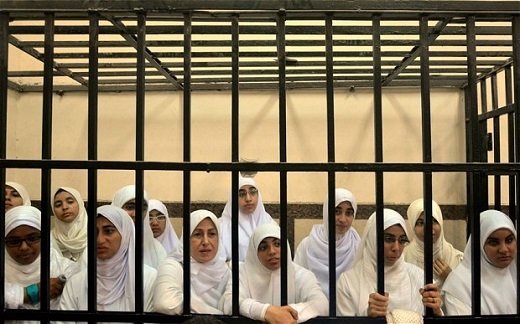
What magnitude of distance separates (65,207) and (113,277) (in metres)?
1.06

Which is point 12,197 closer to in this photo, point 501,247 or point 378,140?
point 378,140

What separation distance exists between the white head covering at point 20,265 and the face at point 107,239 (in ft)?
0.73

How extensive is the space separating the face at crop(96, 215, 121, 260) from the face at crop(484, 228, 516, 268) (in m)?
1.37

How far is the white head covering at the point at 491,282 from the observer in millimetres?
1582

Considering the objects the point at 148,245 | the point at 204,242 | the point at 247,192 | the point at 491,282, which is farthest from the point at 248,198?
the point at 491,282

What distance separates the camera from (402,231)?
171cm

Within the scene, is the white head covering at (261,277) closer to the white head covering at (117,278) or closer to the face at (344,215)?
the white head covering at (117,278)

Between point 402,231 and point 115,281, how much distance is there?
→ 1080mm

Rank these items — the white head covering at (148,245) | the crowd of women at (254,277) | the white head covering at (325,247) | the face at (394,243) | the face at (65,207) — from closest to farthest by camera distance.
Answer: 1. the crowd of women at (254,277)
2. the face at (394,243)
3. the white head covering at (148,245)
4. the white head covering at (325,247)
5. the face at (65,207)

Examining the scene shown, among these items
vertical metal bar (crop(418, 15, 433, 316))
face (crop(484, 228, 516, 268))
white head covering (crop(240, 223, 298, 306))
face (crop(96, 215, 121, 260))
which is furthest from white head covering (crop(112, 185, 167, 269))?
face (crop(484, 228, 516, 268))

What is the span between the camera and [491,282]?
1.65 meters

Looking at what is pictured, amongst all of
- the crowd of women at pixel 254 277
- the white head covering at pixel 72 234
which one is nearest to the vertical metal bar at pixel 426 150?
the crowd of women at pixel 254 277

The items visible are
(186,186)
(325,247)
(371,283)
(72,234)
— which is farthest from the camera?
(72,234)

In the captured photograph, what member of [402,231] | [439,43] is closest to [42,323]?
[402,231]
